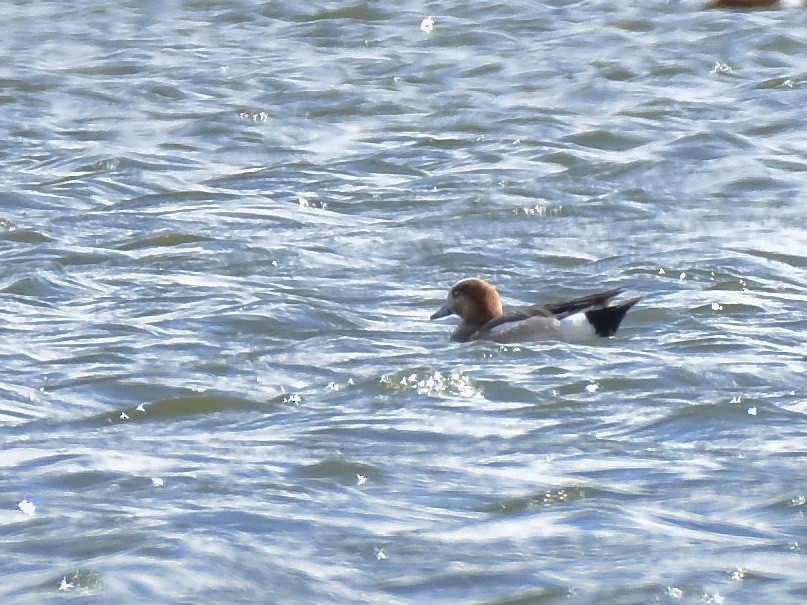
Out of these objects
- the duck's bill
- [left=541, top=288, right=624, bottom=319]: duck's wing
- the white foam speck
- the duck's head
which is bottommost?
the duck's bill

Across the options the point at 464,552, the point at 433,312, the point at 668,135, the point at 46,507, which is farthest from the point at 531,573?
the point at 668,135

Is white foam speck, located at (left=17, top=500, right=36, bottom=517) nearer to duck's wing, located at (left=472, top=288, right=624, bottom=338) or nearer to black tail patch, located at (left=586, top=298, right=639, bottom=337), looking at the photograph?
duck's wing, located at (left=472, top=288, right=624, bottom=338)

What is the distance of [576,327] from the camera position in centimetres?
954

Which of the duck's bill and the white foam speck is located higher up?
the white foam speck

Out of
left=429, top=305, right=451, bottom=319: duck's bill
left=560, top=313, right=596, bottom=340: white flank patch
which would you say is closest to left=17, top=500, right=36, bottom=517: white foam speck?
left=560, top=313, right=596, bottom=340: white flank patch

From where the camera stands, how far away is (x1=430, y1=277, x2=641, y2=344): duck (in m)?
9.67

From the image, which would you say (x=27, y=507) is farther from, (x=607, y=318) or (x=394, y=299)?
(x=394, y=299)

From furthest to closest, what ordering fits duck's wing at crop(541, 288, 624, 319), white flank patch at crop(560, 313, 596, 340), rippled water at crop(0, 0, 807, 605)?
1. duck's wing at crop(541, 288, 624, 319)
2. white flank patch at crop(560, 313, 596, 340)
3. rippled water at crop(0, 0, 807, 605)

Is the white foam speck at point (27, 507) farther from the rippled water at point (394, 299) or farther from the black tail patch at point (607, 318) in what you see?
the black tail patch at point (607, 318)

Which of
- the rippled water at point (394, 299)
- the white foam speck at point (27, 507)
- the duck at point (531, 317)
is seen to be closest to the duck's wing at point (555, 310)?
the duck at point (531, 317)

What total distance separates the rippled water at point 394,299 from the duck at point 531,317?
0.31 feet

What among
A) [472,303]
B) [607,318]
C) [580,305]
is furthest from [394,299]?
[607,318]

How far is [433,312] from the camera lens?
10477 millimetres

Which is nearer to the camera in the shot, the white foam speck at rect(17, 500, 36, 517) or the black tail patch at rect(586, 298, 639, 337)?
the white foam speck at rect(17, 500, 36, 517)
